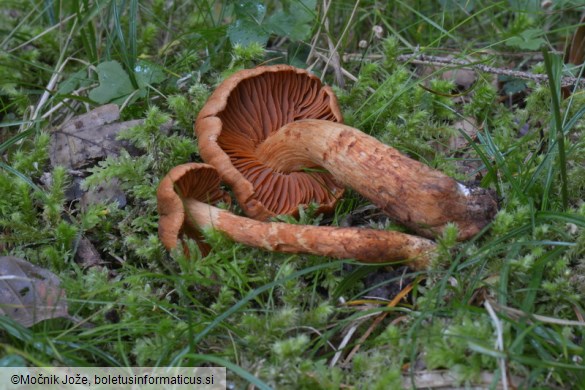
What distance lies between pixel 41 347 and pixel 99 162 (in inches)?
44.8

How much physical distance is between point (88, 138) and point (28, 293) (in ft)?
3.34

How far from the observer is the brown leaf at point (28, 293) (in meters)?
2.04

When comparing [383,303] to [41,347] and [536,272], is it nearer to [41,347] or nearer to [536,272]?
[536,272]

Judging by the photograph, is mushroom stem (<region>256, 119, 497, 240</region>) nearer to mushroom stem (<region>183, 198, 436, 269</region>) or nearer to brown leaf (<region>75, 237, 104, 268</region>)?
mushroom stem (<region>183, 198, 436, 269</region>)

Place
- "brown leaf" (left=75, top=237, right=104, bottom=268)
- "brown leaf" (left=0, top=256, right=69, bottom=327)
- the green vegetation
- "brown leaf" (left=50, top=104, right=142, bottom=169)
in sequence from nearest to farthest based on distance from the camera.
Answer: the green vegetation
"brown leaf" (left=0, top=256, right=69, bottom=327)
"brown leaf" (left=75, top=237, right=104, bottom=268)
"brown leaf" (left=50, top=104, right=142, bottom=169)

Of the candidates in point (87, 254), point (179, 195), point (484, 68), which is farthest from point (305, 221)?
point (484, 68)

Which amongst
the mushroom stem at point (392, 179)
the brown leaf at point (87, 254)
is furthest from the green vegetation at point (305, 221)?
the mushroom stem at point (392, 179)

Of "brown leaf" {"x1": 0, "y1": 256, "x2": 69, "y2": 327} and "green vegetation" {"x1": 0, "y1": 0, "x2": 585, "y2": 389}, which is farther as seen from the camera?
"brown leaf" {"x1": 0, "y1": 256, "x2": 69, "y2": 327}

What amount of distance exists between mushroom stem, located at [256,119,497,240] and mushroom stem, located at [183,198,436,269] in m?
0.13

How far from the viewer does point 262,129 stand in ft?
9.55

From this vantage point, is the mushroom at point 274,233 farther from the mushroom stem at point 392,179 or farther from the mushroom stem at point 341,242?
the mushroom stem at point 392,179

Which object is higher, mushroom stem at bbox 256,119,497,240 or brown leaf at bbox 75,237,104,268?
mushroom stem at bbox 256,119,497,240

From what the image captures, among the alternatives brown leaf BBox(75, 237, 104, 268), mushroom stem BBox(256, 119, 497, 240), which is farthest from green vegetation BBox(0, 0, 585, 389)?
mushroom stem BBox(256, 119, 497, 240)

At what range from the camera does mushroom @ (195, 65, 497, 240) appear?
7.58 ft
